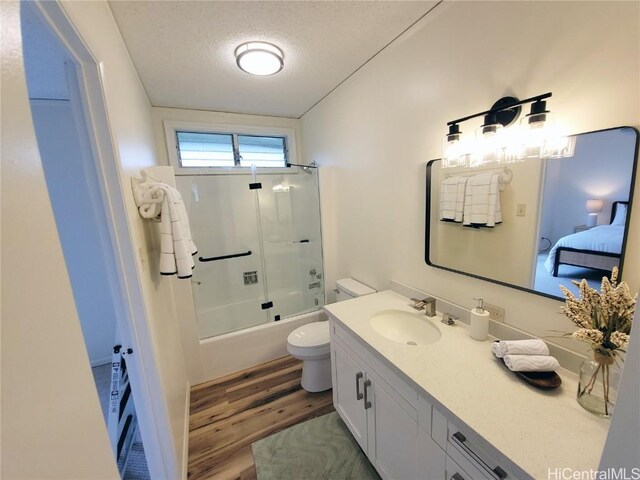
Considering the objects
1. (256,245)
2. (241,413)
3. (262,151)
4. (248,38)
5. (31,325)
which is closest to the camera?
(31,325)

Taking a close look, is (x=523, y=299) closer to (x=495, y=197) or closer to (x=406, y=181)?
(x=495, y=197)

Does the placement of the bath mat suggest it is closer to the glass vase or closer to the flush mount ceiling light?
the glass vase

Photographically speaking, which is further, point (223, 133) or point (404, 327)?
point (223, 133)

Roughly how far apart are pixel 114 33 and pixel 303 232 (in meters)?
2.12

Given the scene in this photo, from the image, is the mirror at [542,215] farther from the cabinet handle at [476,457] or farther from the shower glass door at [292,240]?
the shower glass door at [292,240]

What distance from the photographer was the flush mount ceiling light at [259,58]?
1.61 m

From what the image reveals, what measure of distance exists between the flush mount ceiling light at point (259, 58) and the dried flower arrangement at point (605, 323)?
1.93m

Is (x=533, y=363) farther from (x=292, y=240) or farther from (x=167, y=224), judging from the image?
(x=292, y=240)

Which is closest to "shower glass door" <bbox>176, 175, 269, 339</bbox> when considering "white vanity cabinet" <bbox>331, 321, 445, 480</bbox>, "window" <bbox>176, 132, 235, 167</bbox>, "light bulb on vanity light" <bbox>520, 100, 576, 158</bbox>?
"window" <bbox>176, 132, 235, 167</bbox>

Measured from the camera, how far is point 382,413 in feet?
4.20

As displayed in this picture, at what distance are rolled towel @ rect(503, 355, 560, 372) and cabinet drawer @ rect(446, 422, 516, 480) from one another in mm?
340

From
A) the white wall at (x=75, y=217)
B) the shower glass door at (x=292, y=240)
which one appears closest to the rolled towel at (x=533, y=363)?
the shower glass door at (x=292, y=240)

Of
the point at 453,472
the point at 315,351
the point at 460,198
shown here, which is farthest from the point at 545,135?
the point at 315,351

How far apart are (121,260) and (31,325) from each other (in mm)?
740
